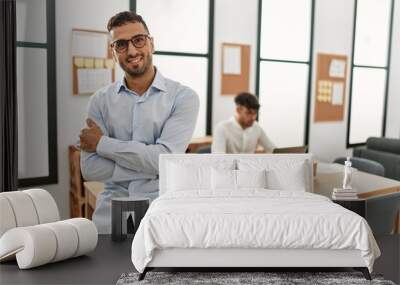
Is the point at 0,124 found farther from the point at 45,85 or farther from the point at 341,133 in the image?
the point at 341,133

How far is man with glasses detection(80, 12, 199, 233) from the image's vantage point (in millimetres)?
3791

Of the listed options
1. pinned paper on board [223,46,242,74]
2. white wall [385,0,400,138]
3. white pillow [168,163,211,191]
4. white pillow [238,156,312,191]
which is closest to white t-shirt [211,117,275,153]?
pinned paper on board [223,46,242,74]

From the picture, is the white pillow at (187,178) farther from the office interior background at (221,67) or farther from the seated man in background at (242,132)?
the seated man in background at (242,132)

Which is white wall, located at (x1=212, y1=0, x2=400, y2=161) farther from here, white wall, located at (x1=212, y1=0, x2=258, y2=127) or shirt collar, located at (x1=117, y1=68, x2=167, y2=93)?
shirt collar, located at (x1=117, y1=68, x2=167, y2=93)

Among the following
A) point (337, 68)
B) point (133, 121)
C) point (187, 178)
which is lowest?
point (187, 178)

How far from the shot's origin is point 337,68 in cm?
571

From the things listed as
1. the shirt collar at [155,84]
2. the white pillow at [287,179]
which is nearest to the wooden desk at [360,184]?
the white pillow at [287,179]

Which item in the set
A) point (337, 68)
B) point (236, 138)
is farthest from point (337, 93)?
point (236, 138)

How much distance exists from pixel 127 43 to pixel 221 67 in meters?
1.56

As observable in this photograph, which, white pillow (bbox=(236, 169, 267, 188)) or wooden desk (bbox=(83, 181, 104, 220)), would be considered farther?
wooden desk (bbox=(83, 181, 104, 220))

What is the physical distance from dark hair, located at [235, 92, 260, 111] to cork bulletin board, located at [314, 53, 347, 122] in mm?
959

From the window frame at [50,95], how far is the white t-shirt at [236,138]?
142cm

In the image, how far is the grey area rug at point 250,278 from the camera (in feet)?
9.59

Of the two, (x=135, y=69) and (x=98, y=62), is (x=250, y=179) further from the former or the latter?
(x=98, y=62)
